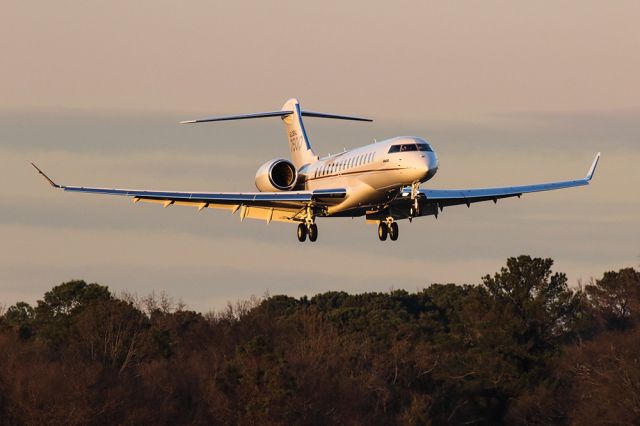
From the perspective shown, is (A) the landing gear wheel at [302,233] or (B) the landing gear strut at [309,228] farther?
(A) the landing gear wheel at [302,233]

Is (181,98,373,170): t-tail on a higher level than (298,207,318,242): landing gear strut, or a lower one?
higher

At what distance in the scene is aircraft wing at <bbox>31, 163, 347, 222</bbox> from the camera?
50.5 metres

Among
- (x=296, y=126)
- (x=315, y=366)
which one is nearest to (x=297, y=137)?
(x=296, y=126)

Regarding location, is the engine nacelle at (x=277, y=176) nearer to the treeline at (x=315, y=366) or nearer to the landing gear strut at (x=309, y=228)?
the landing gear strut at (x=309, y=228)

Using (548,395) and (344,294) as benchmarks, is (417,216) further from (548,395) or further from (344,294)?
(344,294)

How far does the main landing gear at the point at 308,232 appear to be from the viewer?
52503mm

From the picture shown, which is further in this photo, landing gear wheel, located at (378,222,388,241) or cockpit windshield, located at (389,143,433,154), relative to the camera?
landing gear wheel, located at (378,222,388,241)

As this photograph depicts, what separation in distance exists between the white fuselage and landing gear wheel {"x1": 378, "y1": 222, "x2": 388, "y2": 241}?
6.01 feet

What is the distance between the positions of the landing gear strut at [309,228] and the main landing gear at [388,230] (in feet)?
6.96

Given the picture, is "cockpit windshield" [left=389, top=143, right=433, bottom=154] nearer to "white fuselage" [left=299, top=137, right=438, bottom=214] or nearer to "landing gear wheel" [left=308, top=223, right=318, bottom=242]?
"white fuselage" [left=299, top=137, right=438, bottom=214]

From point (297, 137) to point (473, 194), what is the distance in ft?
44.5

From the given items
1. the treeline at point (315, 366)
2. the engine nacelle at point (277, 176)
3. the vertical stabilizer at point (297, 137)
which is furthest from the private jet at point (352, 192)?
the treeline at point (315, 366)

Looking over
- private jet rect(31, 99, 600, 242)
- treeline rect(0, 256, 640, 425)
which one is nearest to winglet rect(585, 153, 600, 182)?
private jet rect(31, 99, 600, 242)

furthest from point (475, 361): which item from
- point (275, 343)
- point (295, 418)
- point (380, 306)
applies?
point (380, 306)
